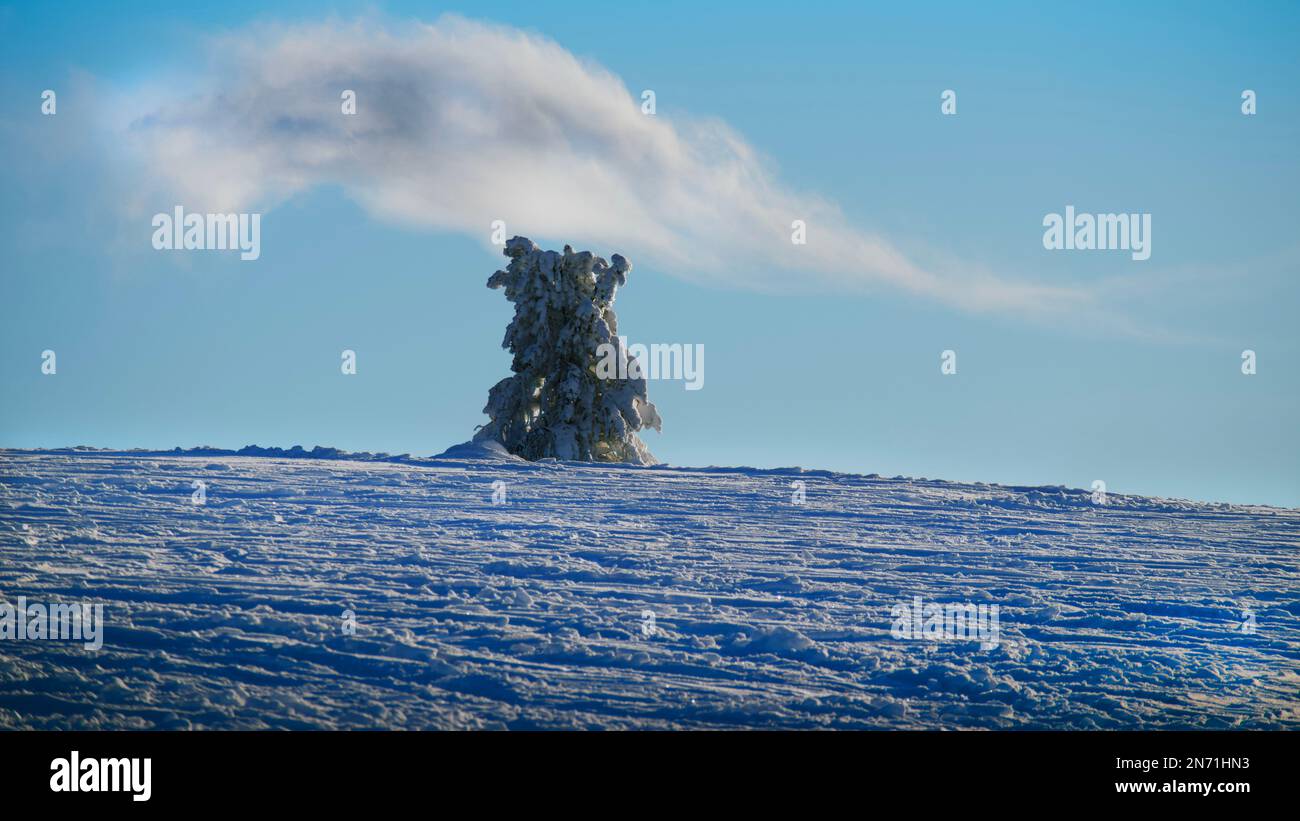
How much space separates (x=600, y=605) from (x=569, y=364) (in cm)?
1962

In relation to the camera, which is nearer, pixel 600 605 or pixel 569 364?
pixel 600 605

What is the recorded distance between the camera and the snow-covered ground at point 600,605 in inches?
464

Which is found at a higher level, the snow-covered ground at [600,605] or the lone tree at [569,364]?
the lone tree at [569,364]

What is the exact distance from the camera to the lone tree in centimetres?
3381

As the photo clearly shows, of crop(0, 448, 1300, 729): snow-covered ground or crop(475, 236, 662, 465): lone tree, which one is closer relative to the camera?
crop(0, 448, 1300, 729): snow-covered ground

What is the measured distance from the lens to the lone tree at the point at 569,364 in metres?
33.8

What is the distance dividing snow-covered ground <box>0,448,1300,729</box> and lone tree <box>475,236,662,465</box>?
30.9 ft

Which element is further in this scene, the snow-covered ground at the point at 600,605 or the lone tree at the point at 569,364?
the lone tree at the point at 569,364

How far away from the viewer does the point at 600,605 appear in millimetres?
15031

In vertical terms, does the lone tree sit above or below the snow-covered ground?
above

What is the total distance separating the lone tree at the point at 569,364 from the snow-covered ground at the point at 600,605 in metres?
9.41

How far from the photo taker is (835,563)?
18.3 metres

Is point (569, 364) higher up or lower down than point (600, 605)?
higher up
